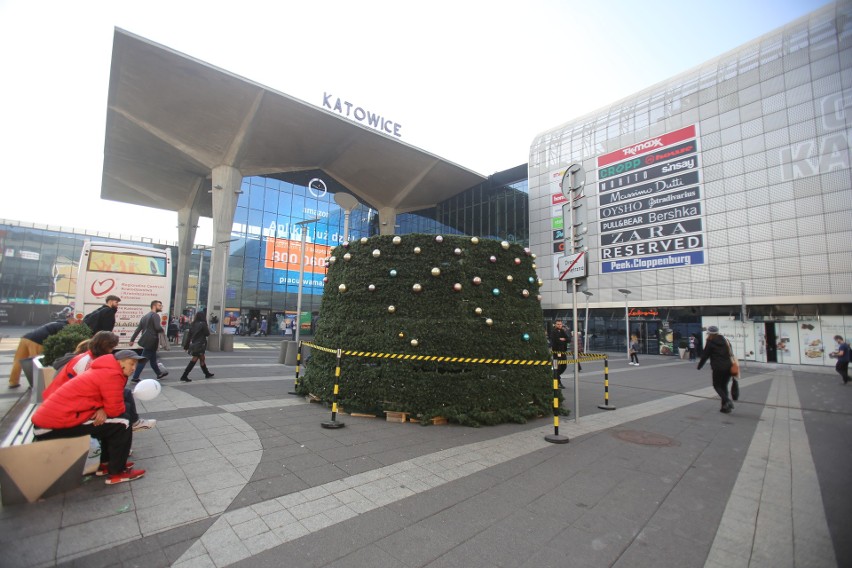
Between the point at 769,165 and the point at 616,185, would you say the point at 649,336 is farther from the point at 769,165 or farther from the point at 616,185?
the point at 769,165

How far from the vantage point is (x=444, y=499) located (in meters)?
3.67

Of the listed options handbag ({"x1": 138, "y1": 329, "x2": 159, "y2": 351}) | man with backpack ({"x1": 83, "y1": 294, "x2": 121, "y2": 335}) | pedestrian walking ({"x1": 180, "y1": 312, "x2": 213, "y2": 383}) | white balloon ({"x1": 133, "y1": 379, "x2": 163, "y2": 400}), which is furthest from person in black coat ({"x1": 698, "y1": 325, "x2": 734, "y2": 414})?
man with backpack ({"x1": 83, "y1": 294, "x2": 121, "y2": 335})

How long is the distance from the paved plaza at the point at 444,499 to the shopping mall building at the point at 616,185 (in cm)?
974

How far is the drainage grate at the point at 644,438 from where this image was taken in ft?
19.0

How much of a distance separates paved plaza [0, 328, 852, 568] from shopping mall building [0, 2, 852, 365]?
9.74 meters

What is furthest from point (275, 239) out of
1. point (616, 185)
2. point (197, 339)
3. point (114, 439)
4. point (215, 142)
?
point (114, 439)

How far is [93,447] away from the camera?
15.4 feet

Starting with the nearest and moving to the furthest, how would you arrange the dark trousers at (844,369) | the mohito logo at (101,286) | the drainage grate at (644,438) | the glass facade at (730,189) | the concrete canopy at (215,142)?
1. the drainage grate at (644,438)
2. the mohito logo at (101,286)
3. the dark trousers at (844,369)
4. the concrete canopy at (215,142)
5. the glass facade at (730,189)

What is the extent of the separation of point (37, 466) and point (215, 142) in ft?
93.6

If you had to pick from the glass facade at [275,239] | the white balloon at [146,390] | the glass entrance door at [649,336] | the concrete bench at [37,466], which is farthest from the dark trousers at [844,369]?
the glass facade at [275,239]

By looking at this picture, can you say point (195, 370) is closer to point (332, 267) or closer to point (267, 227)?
point (332, 267)

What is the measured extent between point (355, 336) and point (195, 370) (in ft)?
24.7

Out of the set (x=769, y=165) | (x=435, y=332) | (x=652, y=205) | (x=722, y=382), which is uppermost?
(x=769, y=165)

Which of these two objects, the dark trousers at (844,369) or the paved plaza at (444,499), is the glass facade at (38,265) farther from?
the dark trousers at (844,369)
